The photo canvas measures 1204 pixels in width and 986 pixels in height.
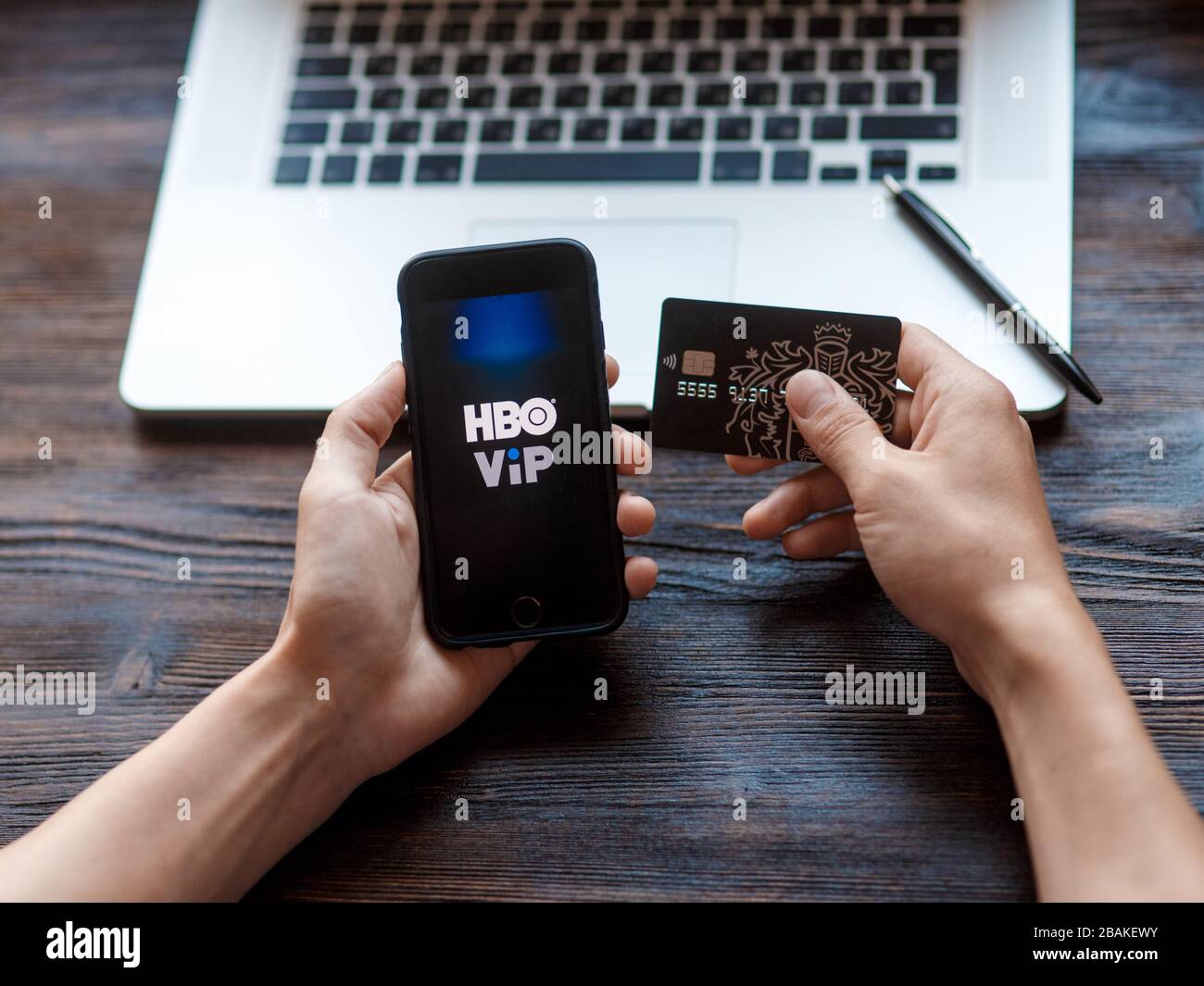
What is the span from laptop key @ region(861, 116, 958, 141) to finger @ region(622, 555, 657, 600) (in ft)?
1.43

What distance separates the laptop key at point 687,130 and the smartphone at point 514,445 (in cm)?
23

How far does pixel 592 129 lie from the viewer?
3.07 feet

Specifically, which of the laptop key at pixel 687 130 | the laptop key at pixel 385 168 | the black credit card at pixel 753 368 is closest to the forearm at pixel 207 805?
the black credit card at pixel 753 368

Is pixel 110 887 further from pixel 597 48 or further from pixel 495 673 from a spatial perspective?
pixel 597 48

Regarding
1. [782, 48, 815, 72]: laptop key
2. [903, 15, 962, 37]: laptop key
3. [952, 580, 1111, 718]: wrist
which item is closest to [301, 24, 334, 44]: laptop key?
[782, 48, 815, 72]: laptop key

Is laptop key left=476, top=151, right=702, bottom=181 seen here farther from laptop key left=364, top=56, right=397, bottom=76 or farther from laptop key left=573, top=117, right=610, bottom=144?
laptop key left=364, top=56, right=397, bottom=76

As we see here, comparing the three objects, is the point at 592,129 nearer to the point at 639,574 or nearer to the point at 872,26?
the point at 872,26

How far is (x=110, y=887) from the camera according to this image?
658 mm

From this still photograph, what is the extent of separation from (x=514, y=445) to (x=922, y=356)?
31 cm

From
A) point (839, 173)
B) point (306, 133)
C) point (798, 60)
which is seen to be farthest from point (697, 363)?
point (306, 133)

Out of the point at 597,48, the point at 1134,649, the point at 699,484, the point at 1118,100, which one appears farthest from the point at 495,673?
the point at 1118,100

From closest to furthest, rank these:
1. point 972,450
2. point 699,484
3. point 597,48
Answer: point 972,450
point 699,484
point 597,48
